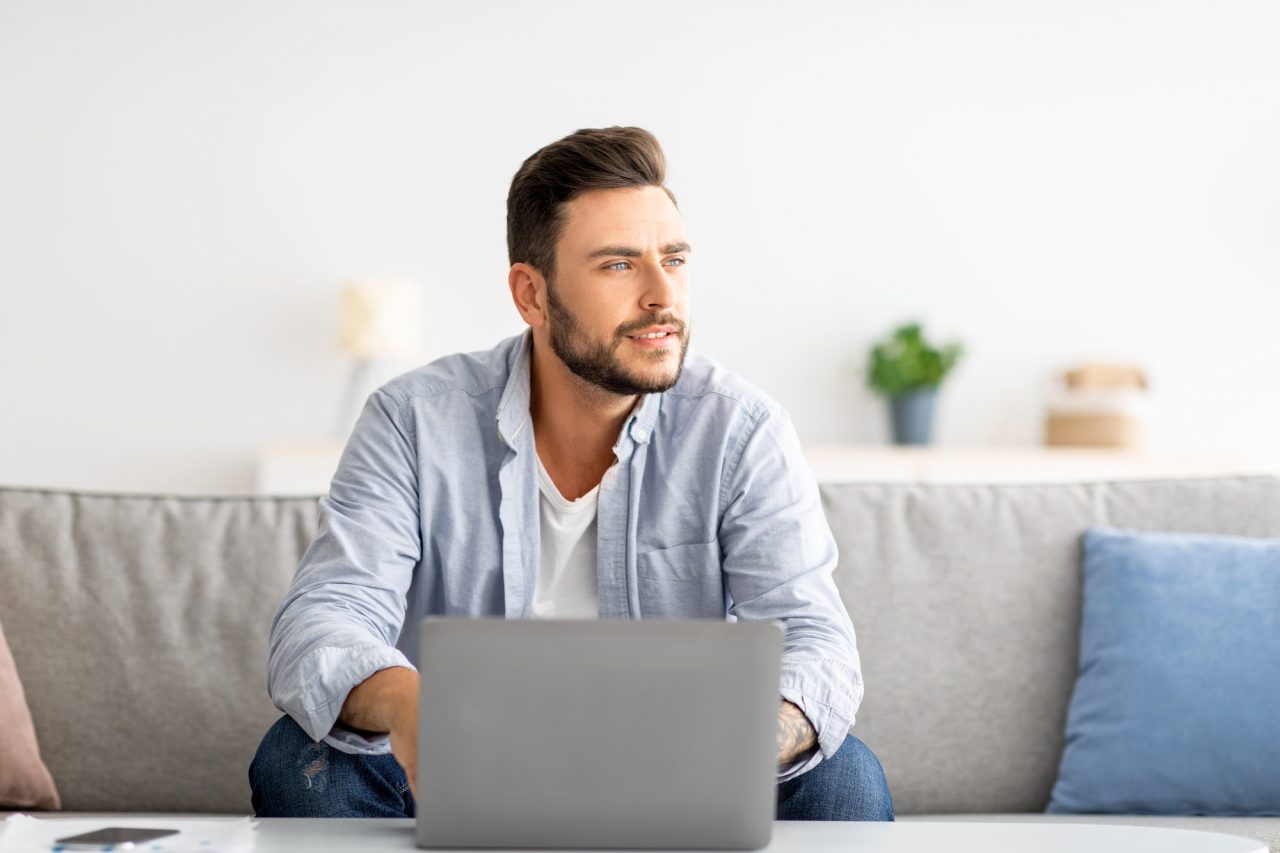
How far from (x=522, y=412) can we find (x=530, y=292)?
195 mm

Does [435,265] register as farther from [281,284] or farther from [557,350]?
[557,350]

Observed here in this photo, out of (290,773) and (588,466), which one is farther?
(588,466)

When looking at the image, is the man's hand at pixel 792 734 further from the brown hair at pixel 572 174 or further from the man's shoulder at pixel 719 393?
the brown hair at pixel 572 174

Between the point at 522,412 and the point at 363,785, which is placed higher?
the point at 522,412

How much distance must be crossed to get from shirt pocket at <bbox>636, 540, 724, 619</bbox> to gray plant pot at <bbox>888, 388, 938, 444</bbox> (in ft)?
9.16

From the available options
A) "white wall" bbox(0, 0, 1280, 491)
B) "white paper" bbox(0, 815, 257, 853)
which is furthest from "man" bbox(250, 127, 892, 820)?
"white wall" bbox(0, 0, 1280, 491)

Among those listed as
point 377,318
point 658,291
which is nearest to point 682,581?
point 658,291

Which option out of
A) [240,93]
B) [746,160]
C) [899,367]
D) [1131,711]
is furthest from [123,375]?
[1131,711]

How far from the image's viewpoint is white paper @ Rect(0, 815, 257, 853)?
0.97 m

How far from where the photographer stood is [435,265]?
173 inches

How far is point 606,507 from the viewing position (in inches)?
68.4

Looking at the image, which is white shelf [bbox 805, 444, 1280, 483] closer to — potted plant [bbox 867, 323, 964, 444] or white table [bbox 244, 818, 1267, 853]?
potted plant [bbox 867, 323, 964, 444]

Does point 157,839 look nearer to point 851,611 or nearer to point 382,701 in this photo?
point 382,701

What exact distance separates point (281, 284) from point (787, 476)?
292cm
